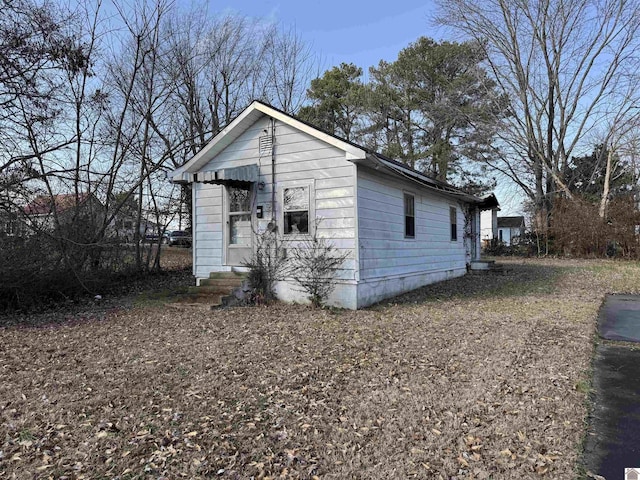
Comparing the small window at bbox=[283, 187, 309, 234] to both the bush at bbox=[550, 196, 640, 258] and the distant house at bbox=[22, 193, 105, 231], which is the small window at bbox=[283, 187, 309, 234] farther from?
the bush at bbox=[550, 196, 640, 258]

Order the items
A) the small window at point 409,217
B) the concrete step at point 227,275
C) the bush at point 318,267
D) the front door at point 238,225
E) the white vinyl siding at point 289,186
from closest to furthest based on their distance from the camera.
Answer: the white vinyl siding at point 289,186
the bush at point 318,267
the concrete step at point 227,275
the front door at point 238,225
the small window at point 409,217

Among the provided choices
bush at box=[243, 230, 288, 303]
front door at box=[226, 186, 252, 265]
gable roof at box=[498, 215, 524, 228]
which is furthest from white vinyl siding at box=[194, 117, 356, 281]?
gable roof at box=[498, 215, 524, 228]

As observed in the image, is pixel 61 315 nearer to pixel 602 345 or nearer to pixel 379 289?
pixel 379 289

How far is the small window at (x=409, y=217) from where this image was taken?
411 inches

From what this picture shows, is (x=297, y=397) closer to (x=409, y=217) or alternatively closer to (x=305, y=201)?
(x=305, y=201)

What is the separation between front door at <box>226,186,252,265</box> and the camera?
375 inches

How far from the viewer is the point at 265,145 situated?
9297 mm

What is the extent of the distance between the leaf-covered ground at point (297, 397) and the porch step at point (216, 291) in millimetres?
1236

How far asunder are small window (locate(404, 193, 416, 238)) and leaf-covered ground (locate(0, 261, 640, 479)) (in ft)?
12.0

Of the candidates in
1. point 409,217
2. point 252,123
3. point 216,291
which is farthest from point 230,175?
point 409,217

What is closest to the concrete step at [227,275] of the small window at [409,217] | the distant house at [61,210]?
→ the distant house at [61,210]

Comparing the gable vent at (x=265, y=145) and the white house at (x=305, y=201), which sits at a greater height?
the gable vent at (x=265, y=145)

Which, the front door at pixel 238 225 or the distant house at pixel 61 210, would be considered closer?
the distant house at pixel 61 210

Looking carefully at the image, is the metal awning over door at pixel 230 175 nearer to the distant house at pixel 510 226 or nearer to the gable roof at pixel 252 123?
the gable roof at pixel 252 123
